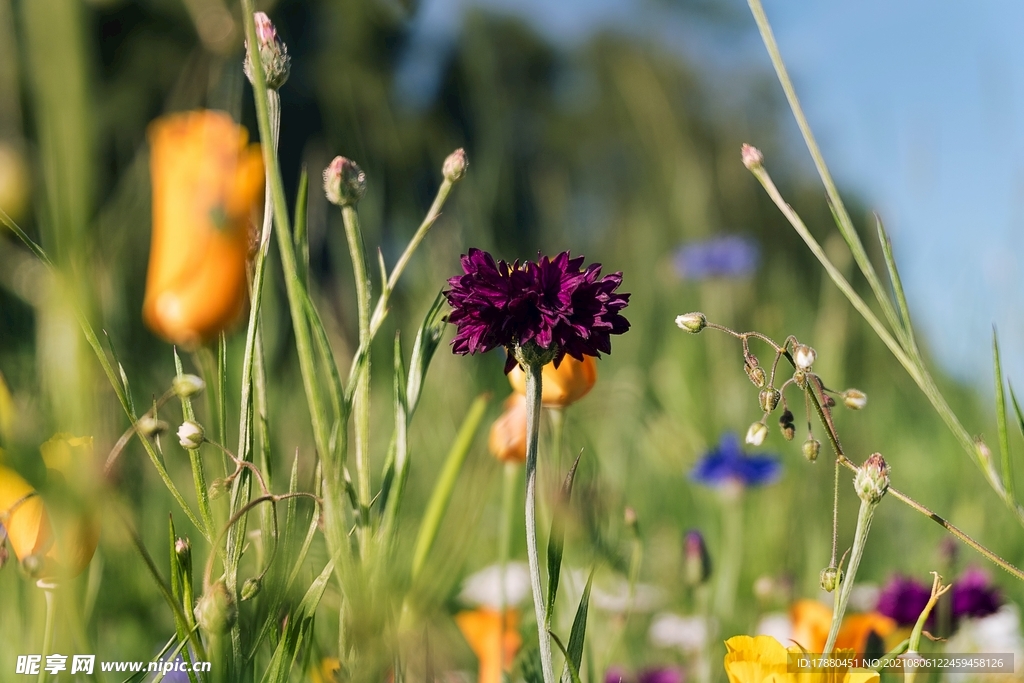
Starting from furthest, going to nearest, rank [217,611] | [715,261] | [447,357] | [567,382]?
[715,261]
[447,357]
[567,382]
[217,611]

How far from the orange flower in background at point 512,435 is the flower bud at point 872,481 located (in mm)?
170

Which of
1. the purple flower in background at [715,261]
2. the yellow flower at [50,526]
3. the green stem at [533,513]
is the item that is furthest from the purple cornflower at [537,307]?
the purple flower in background at [715,261]

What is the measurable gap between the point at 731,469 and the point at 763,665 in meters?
0.48

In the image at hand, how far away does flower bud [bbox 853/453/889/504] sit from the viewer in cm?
27

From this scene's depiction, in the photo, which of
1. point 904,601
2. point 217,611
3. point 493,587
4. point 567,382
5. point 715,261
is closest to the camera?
point 217,611

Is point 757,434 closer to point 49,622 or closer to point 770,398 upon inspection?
point 770,398

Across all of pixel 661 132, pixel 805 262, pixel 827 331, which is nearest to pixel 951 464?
pixel 827 331

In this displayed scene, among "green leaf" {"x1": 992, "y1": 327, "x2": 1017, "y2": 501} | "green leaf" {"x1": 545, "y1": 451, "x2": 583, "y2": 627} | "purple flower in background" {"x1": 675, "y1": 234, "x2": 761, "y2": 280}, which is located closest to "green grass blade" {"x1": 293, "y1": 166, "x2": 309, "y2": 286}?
"green leaf" {"x1": 545, "y1": 451, "x2": 583, "y2": 627}

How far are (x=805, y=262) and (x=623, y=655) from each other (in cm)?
415

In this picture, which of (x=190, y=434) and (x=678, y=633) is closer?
(x=190, y=434)

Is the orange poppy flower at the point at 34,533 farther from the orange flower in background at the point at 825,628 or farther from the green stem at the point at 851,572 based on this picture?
the orange flower in background at the point at 825,628

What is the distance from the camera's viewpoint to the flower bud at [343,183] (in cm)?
28

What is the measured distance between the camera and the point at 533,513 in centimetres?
25

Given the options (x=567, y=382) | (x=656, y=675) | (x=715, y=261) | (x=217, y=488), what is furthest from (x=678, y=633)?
(x=715, y=261)
